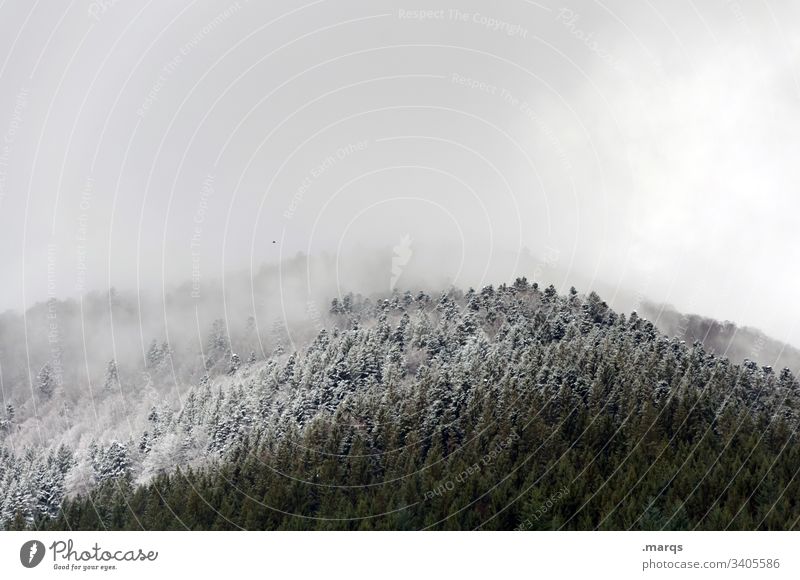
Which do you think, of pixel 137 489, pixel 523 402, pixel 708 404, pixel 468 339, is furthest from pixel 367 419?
pixel 708 404

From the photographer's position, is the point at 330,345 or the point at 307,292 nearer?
the point at 307,292

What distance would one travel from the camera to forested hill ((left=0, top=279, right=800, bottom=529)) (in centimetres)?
10775

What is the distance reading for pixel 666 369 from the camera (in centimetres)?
16575

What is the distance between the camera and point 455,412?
147750 millimetres

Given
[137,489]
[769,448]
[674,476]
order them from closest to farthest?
[674,476] → [137,489] → [769,448]

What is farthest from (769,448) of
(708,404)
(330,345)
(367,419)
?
(330,345)

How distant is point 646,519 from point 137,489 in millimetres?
78210

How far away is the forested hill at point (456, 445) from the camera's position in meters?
108

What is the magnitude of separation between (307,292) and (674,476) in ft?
283

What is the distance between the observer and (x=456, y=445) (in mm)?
139750

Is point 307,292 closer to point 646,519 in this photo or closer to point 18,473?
point 18,473

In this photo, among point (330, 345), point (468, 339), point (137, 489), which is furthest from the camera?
point (468, 339)

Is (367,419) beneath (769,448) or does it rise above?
beneath
